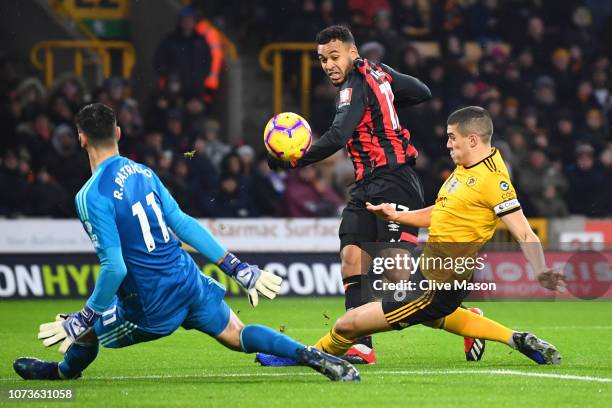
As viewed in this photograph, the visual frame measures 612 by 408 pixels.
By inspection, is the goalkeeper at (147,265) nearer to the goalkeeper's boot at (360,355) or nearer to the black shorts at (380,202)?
the goalkeeper's boot at (360,355)

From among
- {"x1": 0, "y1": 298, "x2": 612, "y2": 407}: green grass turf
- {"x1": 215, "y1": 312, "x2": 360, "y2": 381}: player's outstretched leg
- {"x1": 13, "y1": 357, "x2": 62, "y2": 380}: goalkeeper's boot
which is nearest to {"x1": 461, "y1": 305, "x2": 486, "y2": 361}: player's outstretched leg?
{"x1": 0, "y1": 298, "x2": 612, "y2": 407}: green grass turf

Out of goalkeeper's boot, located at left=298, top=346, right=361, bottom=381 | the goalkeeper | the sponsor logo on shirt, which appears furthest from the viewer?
the sponsor logo on shirt

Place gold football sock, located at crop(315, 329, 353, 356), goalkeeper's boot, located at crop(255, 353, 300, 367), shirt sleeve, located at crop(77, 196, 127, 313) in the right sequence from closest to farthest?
shirt sleeve, located at crop(77, 196, 127, 313) → gold football sock, located at crop(315, 329, 353, 356) → goalkeeper's boot, located at crop(255, 353, 300, 367)

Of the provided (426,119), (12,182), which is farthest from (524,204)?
(12,182)

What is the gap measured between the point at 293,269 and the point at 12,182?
372 cm

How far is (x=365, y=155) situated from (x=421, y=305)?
1.68 m

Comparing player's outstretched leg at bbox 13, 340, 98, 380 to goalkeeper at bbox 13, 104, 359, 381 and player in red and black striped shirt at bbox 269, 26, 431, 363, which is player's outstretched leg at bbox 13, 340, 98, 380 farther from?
player in red and black striped shirt at bbox 269, 26, 431, 363

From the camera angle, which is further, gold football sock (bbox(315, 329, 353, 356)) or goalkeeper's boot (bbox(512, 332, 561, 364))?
goalkeeper's boot (bbox(512, 332, 561, 364))

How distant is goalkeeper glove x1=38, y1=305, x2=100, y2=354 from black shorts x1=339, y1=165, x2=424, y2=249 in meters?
2.72

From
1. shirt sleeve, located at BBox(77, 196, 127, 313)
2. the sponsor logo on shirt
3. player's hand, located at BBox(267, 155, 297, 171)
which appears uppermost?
the sponsor logo on shirt

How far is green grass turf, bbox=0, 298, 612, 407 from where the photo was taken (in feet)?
22.1

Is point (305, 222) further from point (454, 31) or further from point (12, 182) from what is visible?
point (454, 31)

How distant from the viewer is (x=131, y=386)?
24.4 feet

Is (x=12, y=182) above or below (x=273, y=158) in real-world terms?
below
